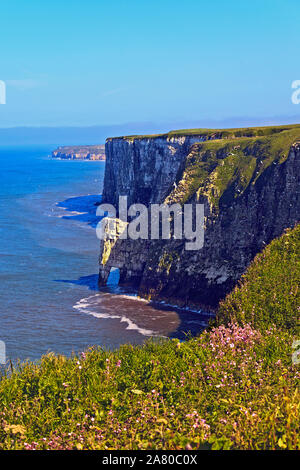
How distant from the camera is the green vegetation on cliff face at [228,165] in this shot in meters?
76.2

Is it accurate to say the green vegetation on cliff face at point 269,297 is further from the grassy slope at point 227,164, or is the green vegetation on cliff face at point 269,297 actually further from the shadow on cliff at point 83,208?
the shadow on cliff at point 83,208

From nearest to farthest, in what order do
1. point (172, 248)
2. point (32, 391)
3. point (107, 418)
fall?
point (107, 418) → point (32, 391) → point (172, 248)

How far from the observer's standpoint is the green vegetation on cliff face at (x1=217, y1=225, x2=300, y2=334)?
30.2 m

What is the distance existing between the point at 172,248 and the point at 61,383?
52679 mm

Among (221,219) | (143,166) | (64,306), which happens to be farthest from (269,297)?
(143,166)

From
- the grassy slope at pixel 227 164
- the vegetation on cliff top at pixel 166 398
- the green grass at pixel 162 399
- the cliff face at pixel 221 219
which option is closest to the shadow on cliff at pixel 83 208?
the grassy slope at pixel 227 164

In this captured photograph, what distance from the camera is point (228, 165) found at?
81.7m

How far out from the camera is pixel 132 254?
78.7 meters

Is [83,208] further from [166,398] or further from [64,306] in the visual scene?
[166,398]

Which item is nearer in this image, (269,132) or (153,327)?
(153,327)

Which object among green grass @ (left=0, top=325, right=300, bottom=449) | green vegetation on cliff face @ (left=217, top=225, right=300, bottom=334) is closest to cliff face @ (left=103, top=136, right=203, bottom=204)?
green vegetation on cliff face @ (left=217, top=225, right=300, bottom=334)

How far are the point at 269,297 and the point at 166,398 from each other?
13.4 m

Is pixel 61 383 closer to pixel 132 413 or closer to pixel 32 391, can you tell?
pixel 32 391
